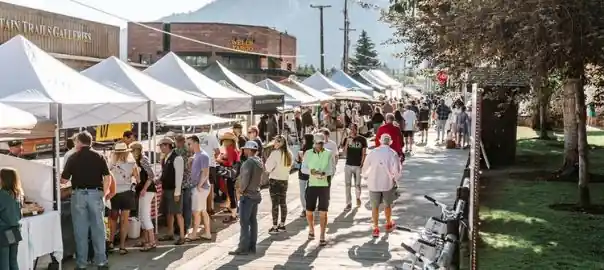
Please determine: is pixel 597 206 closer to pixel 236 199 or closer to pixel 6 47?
pixel 236 199

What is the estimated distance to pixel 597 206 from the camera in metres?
13.2

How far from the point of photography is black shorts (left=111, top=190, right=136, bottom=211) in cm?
1001

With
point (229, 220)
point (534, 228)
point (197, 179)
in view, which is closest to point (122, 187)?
point (197, 179)

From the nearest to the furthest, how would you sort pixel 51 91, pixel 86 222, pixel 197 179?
pixel 86 222, pixel 51 91, pixel 197 179

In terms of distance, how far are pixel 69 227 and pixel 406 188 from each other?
28.7 feet

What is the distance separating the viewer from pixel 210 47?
202ft

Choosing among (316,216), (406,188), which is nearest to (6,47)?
(316,216)

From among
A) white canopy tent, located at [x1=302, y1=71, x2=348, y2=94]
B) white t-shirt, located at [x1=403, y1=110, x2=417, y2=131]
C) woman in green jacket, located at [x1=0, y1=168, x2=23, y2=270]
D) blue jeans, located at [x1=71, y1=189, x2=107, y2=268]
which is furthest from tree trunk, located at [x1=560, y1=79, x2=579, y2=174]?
white canopy tent, located at [x1=302, y1=71, x2=348, y2=94]

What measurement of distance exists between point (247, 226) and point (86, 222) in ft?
7.27

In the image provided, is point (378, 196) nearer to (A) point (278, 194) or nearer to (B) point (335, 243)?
(B) point (335, 243)

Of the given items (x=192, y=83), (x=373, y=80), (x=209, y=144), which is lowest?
(x=209, y=144)

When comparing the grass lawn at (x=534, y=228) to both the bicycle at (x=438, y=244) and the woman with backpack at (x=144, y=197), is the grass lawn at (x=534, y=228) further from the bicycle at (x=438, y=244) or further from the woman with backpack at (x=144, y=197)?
the woman with backpack at (x=144, y=197)

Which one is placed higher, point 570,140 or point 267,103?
point 267,103

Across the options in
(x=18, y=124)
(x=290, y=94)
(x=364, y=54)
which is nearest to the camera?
(x=18, y=124)
